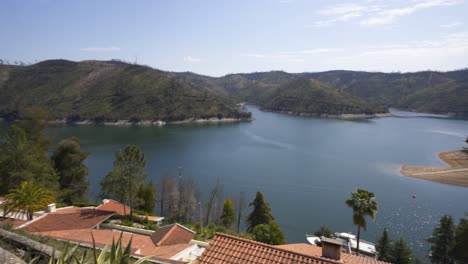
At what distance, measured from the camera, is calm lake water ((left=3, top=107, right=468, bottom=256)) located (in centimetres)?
3944

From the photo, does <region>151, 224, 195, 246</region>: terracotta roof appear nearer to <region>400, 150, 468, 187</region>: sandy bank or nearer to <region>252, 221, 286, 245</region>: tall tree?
<region>252, 221, 286, 245</region>: tall tree

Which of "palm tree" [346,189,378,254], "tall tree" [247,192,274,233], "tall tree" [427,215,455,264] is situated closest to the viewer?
"palm tree" [346,189,378,254]

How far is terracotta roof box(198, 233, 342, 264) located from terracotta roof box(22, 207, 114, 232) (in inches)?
541

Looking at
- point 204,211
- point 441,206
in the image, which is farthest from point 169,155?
point 441,206

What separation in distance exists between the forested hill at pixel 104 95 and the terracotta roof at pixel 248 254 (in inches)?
5048

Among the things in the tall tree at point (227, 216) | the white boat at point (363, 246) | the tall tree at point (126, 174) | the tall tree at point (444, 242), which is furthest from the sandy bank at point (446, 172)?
the tall tree at point (126, 174)

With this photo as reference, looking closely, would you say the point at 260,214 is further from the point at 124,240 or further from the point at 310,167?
the point at 310,167

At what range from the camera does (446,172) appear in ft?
203

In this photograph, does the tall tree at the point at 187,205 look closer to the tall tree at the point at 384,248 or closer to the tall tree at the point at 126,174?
the tall tree at the point at 126,174

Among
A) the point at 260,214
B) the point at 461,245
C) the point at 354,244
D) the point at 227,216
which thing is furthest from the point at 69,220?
the point at 461,245

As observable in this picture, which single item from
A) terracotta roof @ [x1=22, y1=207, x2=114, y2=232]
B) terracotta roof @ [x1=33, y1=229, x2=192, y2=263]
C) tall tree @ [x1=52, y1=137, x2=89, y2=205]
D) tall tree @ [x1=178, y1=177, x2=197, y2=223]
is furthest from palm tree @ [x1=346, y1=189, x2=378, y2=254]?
tall tree @ [x1=52, y1=137, x2=89, y2=205]

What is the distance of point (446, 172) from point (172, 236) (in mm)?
63702

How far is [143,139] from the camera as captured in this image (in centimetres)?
9238

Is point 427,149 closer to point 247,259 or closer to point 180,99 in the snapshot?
point 247,259
